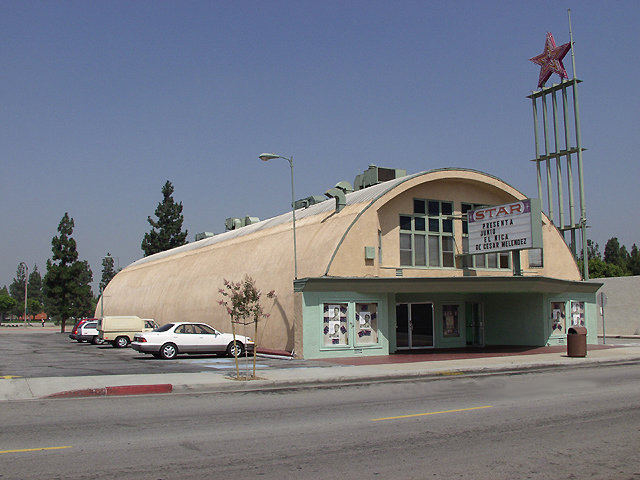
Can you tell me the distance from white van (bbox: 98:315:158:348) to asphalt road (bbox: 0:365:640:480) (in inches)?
887

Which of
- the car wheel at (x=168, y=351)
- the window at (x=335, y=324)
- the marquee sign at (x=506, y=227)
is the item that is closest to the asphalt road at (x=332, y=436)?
the window at (x=335, y=324)

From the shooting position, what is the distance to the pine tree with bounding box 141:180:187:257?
8325 centimetres

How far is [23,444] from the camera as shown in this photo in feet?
29.6

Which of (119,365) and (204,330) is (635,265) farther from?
(119,365)

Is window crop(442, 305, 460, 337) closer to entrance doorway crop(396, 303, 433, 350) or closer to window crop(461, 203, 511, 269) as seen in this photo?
entrance doorway crop(396, 303, 433, 350)

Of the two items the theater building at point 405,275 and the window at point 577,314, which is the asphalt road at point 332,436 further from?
the window at point 577,314

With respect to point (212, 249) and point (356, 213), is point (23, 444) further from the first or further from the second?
point (212, 249)

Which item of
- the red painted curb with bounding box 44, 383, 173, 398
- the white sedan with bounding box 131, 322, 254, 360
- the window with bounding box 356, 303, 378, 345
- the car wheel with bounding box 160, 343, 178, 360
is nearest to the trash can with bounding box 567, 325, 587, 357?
the window with bounding box 356, 303, 378, 345

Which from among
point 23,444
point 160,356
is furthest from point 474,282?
point 23,444

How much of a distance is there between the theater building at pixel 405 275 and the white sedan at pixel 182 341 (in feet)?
8.60

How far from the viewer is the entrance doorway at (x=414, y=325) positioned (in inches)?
1150

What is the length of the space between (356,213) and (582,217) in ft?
62.5

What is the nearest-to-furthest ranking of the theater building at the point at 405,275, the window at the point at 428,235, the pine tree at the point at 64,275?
the theater building at the point at 405,275, the window at the point at 428,235, the pine tree at the point at 64,275

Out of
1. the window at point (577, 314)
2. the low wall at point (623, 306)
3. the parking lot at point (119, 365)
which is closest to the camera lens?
the parking lot at point (119, 365)
